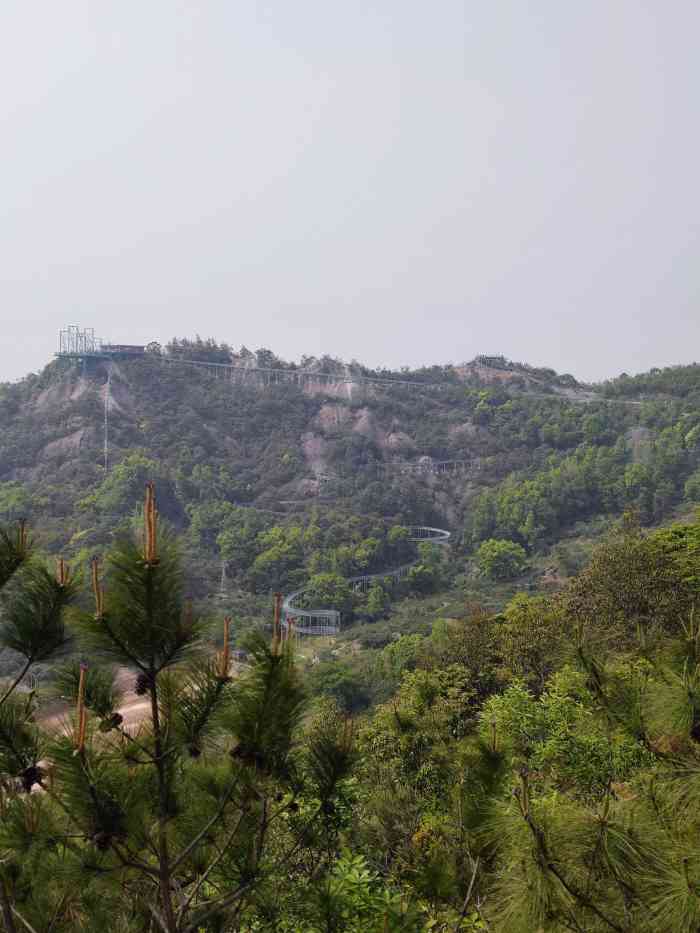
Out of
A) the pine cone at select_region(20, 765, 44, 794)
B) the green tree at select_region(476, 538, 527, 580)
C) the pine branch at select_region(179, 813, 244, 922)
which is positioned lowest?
the green tree at select_region(476, 538, 527, 580)

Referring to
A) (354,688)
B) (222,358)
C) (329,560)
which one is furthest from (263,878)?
(222,358)

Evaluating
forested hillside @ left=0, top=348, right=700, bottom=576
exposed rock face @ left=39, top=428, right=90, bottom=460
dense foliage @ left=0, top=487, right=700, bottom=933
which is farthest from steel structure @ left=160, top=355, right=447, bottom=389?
dense foliage @ left=0, top=487, right=700, bottom=933

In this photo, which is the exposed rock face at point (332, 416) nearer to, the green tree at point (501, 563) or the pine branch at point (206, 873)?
the green tree at point (501, 563)

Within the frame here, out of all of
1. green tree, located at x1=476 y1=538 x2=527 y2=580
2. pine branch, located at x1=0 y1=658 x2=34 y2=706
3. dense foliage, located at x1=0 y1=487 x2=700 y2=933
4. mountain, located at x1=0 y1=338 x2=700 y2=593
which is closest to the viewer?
dense foliage, located at x1=0 y1=487 x2=700 y2=933

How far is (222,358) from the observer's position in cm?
4162

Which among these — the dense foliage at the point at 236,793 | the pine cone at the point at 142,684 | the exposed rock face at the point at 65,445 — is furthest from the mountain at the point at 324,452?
the pine cone at the point at 142,684

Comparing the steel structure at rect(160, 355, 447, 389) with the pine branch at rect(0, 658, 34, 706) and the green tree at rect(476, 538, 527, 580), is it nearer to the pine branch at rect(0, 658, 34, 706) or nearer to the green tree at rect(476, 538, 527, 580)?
the green tree at rect(476, 538, 527, 580)

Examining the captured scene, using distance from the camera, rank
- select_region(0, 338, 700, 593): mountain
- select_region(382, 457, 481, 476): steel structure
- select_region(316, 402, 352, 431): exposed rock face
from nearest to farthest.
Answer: select_region(0, 338, 700, 593): mountain → select_region(382, 457, 481, 476): steel structure → select_region(316, 402, 352, 431): exposed rock face

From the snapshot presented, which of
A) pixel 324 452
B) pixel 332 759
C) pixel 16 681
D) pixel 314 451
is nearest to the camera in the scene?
pixel 16 681

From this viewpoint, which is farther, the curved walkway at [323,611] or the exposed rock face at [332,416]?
the exposed rock face at [332,416]

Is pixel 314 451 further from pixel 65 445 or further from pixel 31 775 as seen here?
pixel 31 775

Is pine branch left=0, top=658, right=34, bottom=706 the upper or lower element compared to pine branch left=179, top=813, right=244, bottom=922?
upper

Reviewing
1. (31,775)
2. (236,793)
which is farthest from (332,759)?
(31,775)

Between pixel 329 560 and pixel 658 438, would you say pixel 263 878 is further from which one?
pixel 658 438
